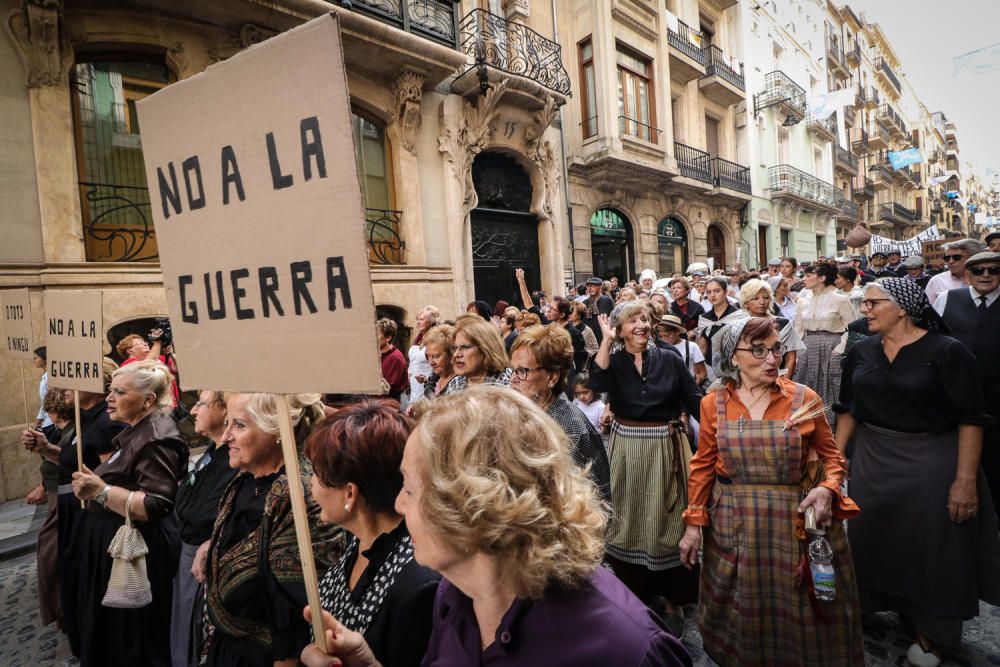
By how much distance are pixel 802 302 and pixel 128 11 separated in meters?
9.66

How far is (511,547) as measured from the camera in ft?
→ 3.44

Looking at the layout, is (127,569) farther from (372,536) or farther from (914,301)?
(914,301)

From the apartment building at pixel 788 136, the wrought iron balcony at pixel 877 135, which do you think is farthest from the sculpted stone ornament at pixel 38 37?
the wrought iron balcony at pixel 877 135

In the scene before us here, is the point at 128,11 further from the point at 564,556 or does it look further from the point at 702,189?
the point at 702,189

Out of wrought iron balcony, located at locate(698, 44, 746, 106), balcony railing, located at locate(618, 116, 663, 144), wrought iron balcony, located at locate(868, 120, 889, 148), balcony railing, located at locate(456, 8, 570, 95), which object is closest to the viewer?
balcony railing, located at locate(456, 8, 570, 95)

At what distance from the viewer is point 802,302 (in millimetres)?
5645

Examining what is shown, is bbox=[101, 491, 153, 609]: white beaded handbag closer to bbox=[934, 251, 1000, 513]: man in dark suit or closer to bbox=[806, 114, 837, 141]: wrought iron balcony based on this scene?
→ bbox=[934, 251, 1000, 513]: man in dark suit

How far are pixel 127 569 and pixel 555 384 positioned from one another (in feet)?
7.83

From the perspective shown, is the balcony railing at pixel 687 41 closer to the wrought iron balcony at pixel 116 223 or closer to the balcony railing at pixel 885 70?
the wrought iron balcony at pixel 116 223

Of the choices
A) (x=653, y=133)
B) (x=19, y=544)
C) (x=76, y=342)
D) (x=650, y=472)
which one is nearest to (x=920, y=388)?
(x=650, y=472)

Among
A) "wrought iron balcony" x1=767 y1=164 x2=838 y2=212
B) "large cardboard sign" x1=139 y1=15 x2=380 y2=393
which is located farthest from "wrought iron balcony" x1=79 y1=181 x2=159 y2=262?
"wrought iron balcony" x1=767 y1=164 x2=838 y2=212

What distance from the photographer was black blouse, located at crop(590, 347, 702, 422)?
2.97 meters

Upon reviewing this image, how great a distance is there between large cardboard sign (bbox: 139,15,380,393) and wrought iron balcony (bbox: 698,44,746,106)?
64.2 ft

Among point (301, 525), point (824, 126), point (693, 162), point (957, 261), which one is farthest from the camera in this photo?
point (824, 126)
